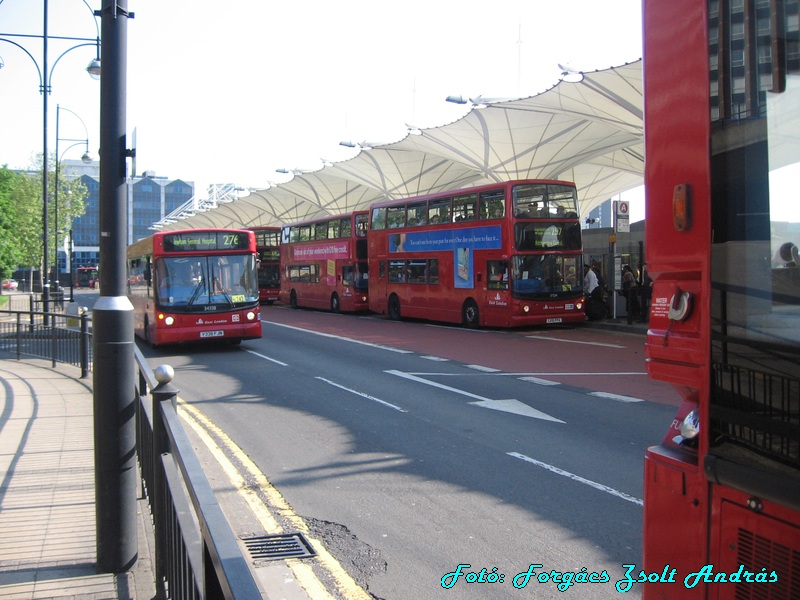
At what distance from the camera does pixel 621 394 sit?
11195 millimetres

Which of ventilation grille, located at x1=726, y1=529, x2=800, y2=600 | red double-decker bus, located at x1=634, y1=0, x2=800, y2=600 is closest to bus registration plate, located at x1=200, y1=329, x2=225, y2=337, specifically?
red double-decker bus, located at x1=634, y1=0, x2=800, y2=600

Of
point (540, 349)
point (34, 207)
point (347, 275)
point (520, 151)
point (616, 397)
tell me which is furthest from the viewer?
point (34, 207)

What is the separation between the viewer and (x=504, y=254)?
70.3ft

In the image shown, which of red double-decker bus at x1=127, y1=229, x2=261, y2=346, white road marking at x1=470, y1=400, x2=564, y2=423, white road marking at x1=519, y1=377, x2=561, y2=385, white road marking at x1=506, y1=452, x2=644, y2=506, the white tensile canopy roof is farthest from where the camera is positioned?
the white tensile canopy roof

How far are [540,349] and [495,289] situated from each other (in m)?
4.86

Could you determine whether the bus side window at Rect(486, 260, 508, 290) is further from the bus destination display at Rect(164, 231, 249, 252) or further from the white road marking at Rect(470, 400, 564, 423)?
the white road marking at Rect(470, 400, 564, 423)

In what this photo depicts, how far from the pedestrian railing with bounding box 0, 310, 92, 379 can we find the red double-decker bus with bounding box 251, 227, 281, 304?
25.0 meters

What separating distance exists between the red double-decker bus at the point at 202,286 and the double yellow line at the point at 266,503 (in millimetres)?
6662

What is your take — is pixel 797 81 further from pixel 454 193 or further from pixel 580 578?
pixel 454 193

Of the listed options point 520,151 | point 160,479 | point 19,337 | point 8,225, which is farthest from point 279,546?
point 8,225

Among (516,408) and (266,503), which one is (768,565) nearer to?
(266,503)

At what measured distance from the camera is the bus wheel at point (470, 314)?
22.9 metres

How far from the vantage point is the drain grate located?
16.7 feet

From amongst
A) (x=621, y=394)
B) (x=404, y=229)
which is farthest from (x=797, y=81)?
(x=404, y=229)
